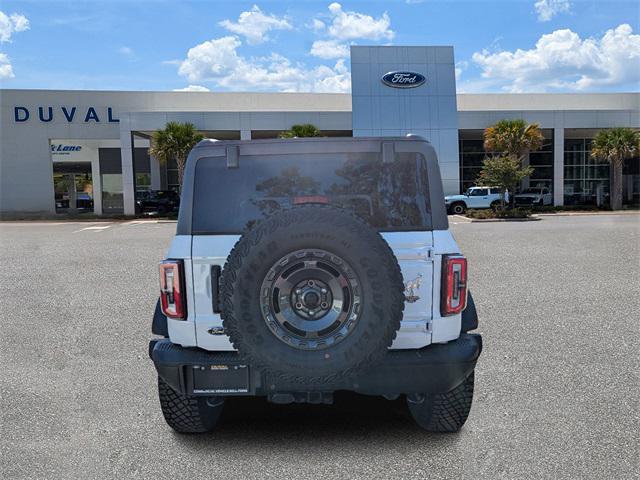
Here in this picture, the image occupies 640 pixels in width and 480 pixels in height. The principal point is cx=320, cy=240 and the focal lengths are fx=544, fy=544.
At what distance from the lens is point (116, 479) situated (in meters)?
3.19

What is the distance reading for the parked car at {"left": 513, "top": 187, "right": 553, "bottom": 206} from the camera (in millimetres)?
36469

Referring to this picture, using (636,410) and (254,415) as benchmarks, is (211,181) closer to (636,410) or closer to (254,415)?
(254,415)

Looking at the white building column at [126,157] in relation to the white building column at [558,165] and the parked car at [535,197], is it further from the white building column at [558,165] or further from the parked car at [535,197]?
the white building column at [558,165]

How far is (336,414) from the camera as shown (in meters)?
4.11

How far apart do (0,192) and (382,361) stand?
134ft

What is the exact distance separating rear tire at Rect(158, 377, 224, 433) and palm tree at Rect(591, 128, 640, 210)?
3617 cm

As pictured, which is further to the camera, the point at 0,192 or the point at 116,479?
the point at 0,192

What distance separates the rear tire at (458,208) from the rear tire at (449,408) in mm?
30307

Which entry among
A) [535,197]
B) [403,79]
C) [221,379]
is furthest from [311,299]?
[535,197]

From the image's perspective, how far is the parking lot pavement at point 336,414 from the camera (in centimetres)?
333

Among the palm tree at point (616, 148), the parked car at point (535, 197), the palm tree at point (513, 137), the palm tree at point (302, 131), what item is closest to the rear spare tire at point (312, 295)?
A: the palm tree at point (302, 131)

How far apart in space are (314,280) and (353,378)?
2.07 feet

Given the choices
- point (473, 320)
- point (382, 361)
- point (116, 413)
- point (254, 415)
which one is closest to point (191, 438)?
point (254, 415)

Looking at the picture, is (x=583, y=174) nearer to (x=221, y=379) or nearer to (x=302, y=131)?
(x=302, y=131)
